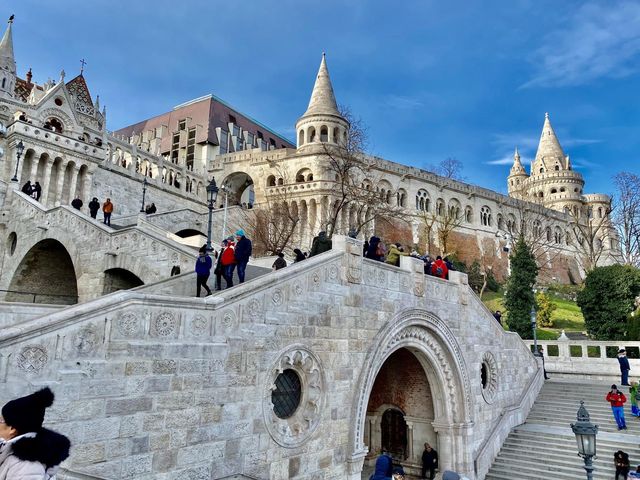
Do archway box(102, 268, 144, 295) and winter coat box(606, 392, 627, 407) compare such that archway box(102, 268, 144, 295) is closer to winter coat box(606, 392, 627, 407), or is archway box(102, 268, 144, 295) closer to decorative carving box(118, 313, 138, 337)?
decorative carving box(118, 313, 138, 337)

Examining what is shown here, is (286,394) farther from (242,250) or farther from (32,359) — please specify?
(32,359)

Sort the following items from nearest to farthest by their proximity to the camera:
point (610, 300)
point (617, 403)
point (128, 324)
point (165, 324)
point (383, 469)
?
point (383, 469) → point (128, 324) → point (165, 324) → point (617, 403) → point (610, 300)

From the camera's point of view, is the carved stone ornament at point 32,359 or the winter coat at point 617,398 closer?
the carved stone ornament at point 32,359

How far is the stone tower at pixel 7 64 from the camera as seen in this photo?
1221 inches

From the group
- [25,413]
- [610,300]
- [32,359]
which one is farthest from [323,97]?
[25,413]

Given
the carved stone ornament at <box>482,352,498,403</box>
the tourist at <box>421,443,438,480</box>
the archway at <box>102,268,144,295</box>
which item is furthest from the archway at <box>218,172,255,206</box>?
the tourist at <box>421,443,438,480</box>

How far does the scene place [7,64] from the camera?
105ft

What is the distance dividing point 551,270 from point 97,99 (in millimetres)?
53278

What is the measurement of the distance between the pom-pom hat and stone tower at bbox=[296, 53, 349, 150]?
3824cm

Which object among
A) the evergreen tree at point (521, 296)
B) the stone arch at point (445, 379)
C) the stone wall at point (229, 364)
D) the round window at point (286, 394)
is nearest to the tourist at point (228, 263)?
the stone wall at point (229, 364)

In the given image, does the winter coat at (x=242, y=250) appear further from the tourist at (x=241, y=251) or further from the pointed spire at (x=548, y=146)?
the pointed spire at (x=548, y=146)

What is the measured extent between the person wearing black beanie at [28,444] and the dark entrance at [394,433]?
13594 mm

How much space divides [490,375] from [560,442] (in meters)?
2.82

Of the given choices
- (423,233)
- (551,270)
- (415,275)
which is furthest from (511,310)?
(551,270)
